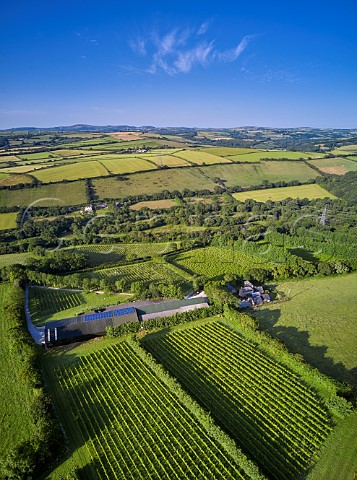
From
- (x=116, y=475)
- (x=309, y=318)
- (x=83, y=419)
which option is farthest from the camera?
(x=309, y=318)

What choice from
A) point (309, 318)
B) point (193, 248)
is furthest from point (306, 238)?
point (309, 318)

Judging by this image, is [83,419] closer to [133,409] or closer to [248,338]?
[133,409]

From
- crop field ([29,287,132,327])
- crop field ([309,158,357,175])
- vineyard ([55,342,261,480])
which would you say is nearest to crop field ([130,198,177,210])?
crop field ([29,287,132,327])

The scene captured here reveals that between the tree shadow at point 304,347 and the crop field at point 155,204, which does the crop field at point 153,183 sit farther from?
the tree shadow at point 304,347

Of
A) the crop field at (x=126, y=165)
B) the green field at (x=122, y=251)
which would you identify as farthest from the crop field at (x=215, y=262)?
the crop field at (x=126, y=165)

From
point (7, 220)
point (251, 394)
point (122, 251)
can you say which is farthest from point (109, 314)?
point (7, 220)
